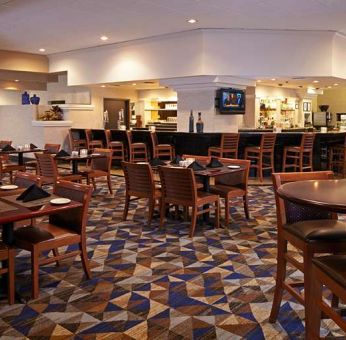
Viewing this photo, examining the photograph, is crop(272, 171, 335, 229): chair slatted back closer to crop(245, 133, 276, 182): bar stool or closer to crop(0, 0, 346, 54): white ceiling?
crop(0, 0, 346, 54): white ceiling

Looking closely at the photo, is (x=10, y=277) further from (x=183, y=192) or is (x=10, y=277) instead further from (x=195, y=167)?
(x=195, y=167)

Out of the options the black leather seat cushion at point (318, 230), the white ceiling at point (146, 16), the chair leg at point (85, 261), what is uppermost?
the white ceiling at point (146, 16)

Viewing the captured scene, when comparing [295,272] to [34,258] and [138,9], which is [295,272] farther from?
[138,9]

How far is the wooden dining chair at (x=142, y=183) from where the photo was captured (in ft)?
17.4

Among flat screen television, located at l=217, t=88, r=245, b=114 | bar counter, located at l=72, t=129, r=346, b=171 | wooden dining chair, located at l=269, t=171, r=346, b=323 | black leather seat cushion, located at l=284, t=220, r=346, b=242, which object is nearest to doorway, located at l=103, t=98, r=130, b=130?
bar counter, located at l=72, t=129, r=346, b=171

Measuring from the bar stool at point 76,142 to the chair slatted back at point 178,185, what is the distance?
294 inches

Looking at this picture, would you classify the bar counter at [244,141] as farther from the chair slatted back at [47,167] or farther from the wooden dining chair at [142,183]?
the wooden dining chair at [142,183]

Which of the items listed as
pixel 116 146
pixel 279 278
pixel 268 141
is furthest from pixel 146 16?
pixel 279 278

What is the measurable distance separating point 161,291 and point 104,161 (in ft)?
14.5

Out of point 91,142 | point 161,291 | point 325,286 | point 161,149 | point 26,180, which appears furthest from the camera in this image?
point 91,142

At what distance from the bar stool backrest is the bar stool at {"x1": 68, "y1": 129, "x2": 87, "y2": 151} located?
20.2 ft

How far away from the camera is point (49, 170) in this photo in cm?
673

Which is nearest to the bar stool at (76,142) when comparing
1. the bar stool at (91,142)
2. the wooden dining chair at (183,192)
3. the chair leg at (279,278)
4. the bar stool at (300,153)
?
the bar stool at (91,142)

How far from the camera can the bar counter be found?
9531mm
